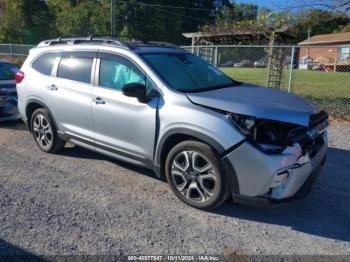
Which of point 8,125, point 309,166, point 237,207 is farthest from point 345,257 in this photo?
point 8,125

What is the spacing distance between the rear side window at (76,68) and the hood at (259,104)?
1761mm

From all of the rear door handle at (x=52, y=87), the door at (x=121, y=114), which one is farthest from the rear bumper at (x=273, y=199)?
the rear door handle at (x=52, y=87)

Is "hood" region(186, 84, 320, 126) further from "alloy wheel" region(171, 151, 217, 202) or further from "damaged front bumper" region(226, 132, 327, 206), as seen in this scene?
"alloy wheel" region(171, 151, 217, 202)

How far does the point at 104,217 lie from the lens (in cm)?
391

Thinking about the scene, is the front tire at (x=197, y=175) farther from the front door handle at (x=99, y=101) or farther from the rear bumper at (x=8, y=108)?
the rear bumper at (x=8, y=108)

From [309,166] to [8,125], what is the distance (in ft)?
21.9

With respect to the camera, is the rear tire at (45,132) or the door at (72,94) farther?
the rear tire at (45,132)

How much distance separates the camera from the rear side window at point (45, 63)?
580 cm

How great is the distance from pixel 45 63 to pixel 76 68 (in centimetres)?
90

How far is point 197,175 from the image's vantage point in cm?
402

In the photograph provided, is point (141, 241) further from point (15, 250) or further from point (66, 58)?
point (66, 58)

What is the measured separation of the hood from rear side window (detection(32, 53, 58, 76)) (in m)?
2.76

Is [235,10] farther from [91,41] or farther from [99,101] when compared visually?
[99,101]

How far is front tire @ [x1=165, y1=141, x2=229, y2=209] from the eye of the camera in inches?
151
